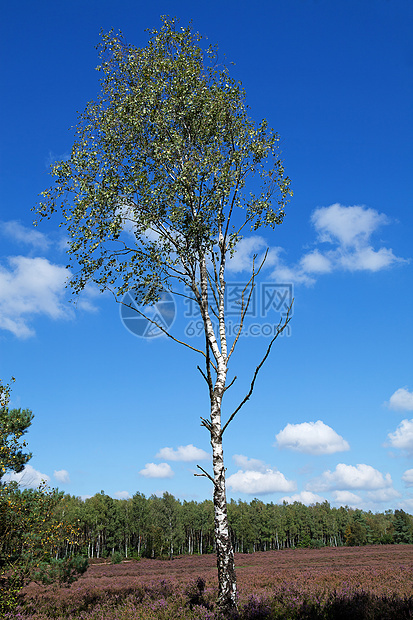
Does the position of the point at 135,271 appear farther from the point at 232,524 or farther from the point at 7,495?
the point at 232,524

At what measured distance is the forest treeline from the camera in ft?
263

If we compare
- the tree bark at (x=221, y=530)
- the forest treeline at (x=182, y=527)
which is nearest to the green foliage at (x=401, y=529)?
the forest treeline at (x=182, y=527)

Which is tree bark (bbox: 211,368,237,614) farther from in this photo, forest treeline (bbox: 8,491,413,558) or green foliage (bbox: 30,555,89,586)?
forest treeline (bbox: 8,491,413,558)

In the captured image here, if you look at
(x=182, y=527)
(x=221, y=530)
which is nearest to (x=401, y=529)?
(x=182, y=527)

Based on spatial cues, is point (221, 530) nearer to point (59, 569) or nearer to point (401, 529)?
point (59, 569)

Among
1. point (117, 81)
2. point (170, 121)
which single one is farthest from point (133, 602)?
point (117, 81)

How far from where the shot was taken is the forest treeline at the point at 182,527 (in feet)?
263

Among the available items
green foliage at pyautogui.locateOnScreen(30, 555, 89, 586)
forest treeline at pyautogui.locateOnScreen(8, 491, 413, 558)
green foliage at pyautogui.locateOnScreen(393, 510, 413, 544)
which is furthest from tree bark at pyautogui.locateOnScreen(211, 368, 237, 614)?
green foliage at pyautogui.locateOnScreen(393, 510, 413, 544)

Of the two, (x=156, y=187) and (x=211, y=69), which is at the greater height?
(x=211, y=69)

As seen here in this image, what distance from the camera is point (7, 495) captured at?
11.8 metres

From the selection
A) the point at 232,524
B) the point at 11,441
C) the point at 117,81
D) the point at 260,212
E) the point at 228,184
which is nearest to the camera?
the point at 11,441

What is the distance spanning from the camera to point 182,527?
280ft

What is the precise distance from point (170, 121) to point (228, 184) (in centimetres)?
303

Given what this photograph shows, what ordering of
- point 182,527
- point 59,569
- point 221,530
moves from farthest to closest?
point 182,527 → point 59,569 → point 221,530
